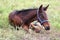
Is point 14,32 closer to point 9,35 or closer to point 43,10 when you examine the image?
point 9,35

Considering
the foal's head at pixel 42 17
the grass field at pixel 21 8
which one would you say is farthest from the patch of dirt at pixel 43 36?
the foal's head at pixel 42 17

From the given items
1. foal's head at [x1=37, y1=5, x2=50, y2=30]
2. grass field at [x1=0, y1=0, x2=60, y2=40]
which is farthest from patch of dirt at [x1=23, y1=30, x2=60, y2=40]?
foal's head at [x1=37, y1=5, x2=50, y2=30]

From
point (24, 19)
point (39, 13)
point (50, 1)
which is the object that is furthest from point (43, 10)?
point (50, 1)

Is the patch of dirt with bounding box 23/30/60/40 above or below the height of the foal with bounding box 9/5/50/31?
below

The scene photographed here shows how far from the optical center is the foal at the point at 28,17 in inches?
315

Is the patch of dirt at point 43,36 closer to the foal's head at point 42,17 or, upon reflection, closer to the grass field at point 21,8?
the grass field at point 21,8

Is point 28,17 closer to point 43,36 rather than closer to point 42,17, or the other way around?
point 42,17

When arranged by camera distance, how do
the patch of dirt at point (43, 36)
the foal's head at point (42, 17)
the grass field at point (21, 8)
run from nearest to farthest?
1. the grass field at point (21, 8)
2. the patch of dirt at point (43, 36)
3. the foal's head at point (42, 17)

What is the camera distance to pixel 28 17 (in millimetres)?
8297

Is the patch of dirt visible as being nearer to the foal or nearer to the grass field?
→ the grass field

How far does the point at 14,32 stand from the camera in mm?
7348

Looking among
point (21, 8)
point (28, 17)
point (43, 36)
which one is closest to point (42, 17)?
point (28, 17)

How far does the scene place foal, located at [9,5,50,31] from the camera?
7.99 meters

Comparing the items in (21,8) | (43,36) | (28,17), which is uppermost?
(21,8)
